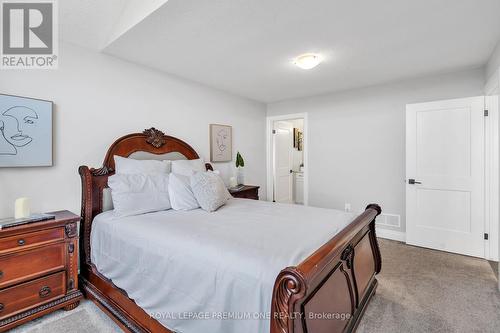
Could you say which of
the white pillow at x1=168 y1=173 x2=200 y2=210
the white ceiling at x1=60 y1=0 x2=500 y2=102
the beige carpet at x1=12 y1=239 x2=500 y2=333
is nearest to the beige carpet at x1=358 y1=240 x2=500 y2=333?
the beige carpet at x1=12 y1=239 x2=500 y2=333

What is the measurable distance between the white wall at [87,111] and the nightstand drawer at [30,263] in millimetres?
520

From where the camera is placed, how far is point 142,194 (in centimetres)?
230

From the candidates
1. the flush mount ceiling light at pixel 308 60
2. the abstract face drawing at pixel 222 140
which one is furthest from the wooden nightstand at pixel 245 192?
the flush mount ceiling light at pixel 308 60

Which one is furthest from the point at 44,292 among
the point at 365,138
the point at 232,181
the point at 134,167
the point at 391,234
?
the point at 365,138

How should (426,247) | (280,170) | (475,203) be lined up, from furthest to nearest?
1. (280,170)
2. (426,247)
3. (475,203)

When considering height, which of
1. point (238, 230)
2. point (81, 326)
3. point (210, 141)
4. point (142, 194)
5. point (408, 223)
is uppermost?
point (210, 141)

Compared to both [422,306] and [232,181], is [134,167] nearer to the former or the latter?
[232,181]

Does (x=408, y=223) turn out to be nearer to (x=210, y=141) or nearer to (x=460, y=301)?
(x=460, y=301)

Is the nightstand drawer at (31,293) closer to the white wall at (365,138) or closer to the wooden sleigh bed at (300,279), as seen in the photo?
the wooden sleigh bed at (300,279)

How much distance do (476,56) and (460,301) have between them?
2.59 metres

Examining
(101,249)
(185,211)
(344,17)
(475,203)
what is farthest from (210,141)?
(475,203)

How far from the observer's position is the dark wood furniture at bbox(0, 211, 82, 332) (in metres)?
1.74

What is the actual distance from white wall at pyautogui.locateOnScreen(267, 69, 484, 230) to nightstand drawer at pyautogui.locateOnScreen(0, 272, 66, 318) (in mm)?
3725

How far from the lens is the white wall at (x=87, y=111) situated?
7.17 feet
